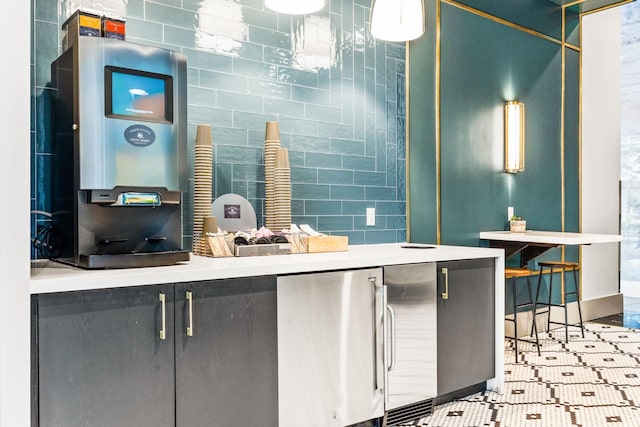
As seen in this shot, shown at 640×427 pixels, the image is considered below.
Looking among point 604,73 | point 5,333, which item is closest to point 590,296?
point 604,73

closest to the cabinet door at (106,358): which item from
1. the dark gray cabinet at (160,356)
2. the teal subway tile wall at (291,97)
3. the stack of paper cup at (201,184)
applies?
the dark gray cabinet at (160,356)

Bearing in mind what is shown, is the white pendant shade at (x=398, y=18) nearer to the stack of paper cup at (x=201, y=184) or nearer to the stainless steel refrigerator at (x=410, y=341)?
the stack of paper cup at (x=201, y=184)

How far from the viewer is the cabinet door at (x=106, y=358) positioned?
182cm

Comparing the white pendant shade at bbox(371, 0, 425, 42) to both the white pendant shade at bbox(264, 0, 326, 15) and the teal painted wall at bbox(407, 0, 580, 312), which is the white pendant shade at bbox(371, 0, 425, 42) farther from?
the teal painted wall at bbox(407, 0, 580, 312)

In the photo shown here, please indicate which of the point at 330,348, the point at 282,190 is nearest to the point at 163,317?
the point at 330,348

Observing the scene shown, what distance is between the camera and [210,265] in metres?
2.29

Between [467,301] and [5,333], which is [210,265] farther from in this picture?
[467,301]

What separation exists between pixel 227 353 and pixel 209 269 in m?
0.34

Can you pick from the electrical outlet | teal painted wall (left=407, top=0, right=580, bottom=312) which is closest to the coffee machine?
the electrical outlet

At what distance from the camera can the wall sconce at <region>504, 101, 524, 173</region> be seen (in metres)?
4.74

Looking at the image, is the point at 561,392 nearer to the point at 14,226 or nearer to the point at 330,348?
the point at 330,348

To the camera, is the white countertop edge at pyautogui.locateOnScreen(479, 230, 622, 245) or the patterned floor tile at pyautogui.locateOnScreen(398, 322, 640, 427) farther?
the white countertop edge at pyautogui.locateOnScreen(479, 230, 622, 245)

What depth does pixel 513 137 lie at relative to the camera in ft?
15.6

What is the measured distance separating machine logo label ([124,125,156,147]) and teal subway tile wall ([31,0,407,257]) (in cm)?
54
